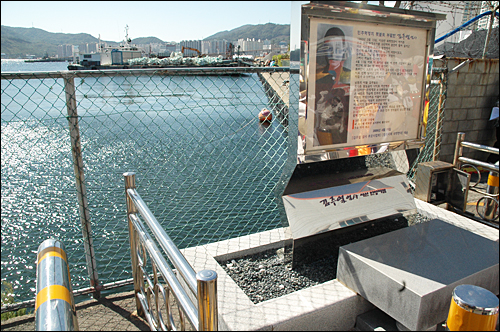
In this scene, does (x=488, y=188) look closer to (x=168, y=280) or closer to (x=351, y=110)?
(x=351, y=110)

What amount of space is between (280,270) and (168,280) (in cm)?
146

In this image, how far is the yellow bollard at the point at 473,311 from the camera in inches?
56.2

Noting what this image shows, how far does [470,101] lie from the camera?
21.3 feet

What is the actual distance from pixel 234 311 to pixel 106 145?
9272 millimetres

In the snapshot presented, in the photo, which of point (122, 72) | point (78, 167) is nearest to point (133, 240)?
point (78, 167)

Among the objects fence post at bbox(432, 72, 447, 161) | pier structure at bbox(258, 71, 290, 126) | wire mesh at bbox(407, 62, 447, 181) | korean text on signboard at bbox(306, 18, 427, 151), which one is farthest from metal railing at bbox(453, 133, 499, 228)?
pier structure at bbox(258, 71, 290, 126)

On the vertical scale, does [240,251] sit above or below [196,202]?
above

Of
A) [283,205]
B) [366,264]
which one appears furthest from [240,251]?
[366,264]

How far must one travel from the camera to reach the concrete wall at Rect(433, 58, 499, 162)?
6277 mm

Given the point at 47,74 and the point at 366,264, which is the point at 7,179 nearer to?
the point at 47,74

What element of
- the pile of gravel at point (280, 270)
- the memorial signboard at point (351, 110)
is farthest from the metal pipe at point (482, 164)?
the pile of gravel at point (280, 270)

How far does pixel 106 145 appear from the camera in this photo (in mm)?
10258

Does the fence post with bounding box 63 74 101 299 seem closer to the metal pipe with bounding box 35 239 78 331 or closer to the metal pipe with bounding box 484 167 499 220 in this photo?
the metal pipe with bounding box 35 239 78 331

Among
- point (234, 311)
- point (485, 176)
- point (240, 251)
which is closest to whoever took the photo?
point (234, 311)
